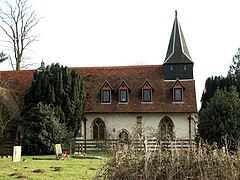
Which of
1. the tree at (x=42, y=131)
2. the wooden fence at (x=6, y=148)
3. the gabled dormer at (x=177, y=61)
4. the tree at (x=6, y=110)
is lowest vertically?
the wooden fence at (x=6, y=148)

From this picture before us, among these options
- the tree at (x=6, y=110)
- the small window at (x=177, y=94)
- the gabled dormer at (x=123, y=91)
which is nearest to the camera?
the tree at (x=6, y=110)

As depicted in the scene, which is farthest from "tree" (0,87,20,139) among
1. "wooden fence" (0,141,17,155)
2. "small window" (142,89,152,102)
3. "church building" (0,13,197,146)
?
"small window" (142,89,152,102)

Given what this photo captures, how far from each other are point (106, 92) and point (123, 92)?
1674mm

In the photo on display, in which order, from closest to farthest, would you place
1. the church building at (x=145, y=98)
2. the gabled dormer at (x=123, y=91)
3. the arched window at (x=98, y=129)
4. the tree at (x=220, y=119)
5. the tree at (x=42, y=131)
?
the tree at (x=220, y=119) < the tree at (x=42, y=131) < the church building at (x=145, y=98) < the arched window at (x=98, y=129) < the gabled dormer at (x=123, y=91)

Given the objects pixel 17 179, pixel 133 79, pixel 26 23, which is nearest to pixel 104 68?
pixel 133 79

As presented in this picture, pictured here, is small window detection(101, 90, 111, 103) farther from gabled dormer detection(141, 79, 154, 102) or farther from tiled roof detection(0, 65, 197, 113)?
gabled dormer detection(141, 79, 154, 102)

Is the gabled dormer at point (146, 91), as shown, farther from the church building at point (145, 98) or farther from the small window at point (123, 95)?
the small window at point (123, 95)

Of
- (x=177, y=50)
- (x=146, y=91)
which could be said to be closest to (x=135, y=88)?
(x=146, y=91)

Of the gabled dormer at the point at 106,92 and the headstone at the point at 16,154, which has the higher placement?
the gabled dormer at the point at 106,92

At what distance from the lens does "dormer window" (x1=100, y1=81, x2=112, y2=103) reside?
1612 inches

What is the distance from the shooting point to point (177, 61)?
41.7 meters

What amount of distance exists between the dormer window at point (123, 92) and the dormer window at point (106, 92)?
0.98 meters

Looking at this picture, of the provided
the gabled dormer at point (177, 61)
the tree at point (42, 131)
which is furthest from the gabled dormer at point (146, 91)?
the tree at point (42, 131)

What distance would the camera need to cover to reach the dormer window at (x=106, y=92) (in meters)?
40.9
